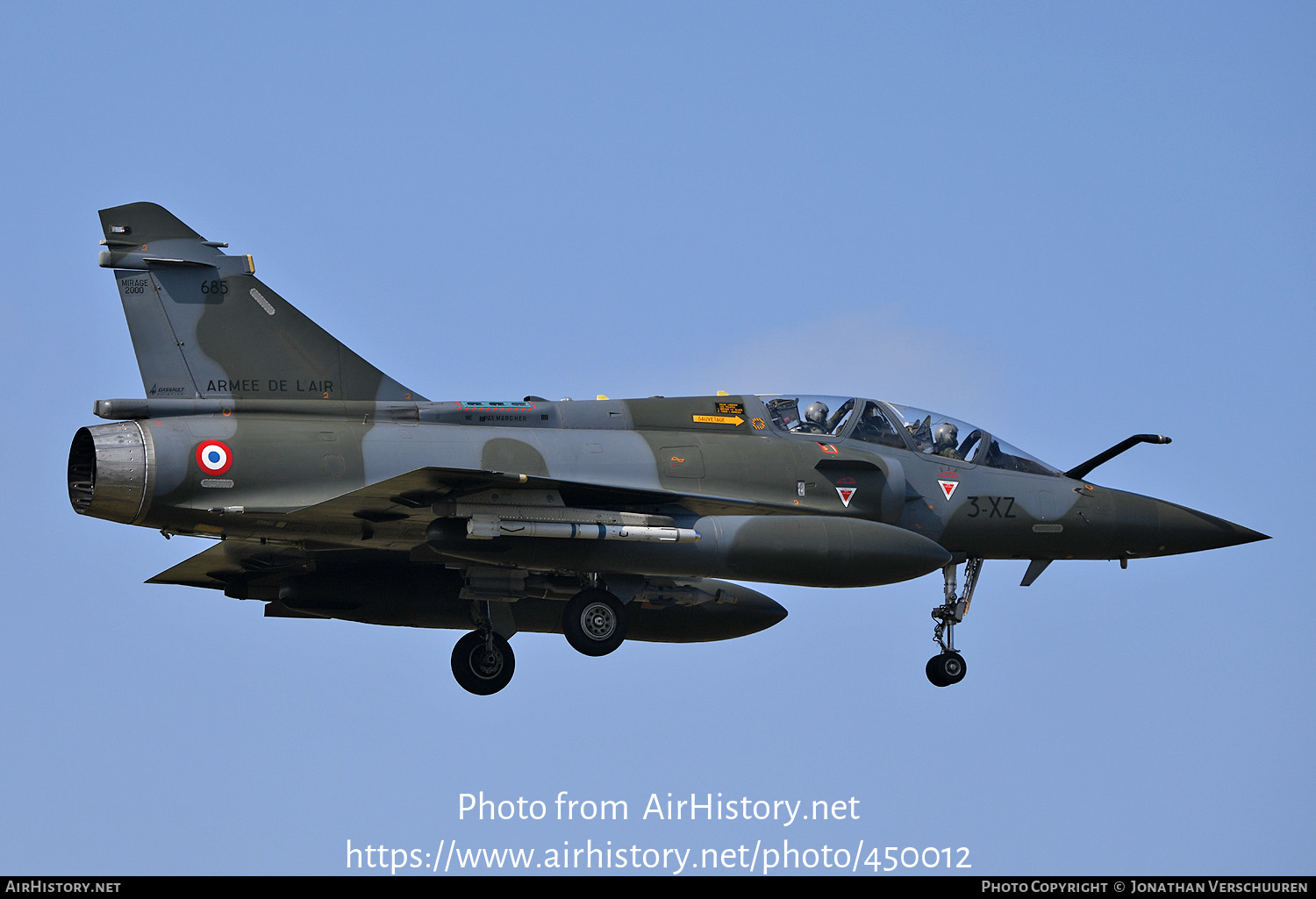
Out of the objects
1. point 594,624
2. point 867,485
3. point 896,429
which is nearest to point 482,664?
point 594,624

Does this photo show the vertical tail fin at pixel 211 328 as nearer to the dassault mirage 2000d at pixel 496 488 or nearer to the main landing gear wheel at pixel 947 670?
the dassault mirage 2000d at pixel 496 488

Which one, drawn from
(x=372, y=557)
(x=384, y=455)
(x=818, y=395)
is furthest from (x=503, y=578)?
(x=818, y=395)

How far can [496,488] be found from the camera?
17.6m

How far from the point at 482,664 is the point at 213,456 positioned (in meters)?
5.25

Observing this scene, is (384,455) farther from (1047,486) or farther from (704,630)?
(1047,486)

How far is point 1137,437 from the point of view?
20.5 meters

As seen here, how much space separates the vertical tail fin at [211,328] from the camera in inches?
707

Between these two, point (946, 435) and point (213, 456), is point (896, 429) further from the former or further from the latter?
point (213, 456)

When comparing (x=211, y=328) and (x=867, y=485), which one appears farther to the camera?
(x=867, y=485)

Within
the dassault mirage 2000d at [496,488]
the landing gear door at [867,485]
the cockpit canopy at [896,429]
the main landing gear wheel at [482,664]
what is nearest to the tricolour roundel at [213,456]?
the dassault mirage 2000d at [496,488]

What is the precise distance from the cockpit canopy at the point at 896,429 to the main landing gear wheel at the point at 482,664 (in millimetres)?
4498

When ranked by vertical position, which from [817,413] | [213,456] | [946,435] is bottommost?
[213,456]

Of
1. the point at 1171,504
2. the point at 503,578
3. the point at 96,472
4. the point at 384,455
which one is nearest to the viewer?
the point at 96,472
